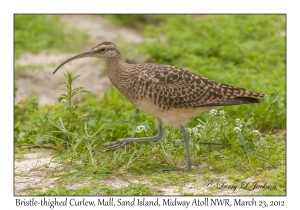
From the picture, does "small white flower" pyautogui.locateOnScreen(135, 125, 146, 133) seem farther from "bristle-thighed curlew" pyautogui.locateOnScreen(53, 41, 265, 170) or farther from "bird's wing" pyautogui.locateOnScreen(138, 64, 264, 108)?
"bird's wing" pyautogui.locateOnScreen(138, 64, 264, 108)

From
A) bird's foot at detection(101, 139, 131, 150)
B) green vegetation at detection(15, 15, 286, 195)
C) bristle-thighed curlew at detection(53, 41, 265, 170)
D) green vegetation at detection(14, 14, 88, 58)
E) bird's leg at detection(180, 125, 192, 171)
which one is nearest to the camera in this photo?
green vegetation at detection(15, 15, 286, 195)

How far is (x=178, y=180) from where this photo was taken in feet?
25.6

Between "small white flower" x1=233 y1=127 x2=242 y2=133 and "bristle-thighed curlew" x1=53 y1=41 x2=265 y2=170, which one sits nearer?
"bristle-thighed curlew" x1=53 y1=41 x2=265 y2=170

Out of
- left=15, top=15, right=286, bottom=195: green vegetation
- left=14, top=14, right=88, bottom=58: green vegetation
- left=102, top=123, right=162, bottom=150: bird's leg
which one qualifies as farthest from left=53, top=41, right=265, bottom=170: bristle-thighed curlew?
left=14, top=14, right=88, bottom=58: green vegetation

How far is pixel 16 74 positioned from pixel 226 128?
5.86 m

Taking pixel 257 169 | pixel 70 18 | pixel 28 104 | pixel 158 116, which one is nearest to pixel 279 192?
pixel 257 169

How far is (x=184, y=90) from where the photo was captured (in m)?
8.43

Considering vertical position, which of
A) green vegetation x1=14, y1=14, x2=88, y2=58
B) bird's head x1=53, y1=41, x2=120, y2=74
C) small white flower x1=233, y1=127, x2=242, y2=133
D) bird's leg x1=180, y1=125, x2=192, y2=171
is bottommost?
→ bird's leg x1=180, y1=125, x2=192, y2=171

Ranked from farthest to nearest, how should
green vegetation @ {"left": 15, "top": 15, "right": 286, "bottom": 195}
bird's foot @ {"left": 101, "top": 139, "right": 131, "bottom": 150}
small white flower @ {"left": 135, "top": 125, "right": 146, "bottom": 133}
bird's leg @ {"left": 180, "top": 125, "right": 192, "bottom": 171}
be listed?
small white flower @ {"left": 135, "top": 125, "right": 146, "bottom": 133}, bird's foot @ {"left": 101, "top": 139, "right": 131, "bottom": 150}, bird's leg @ {"left": 180, "top": 125, "right": 192, "bottom": 171}, green vegetation @ {"left": 15, "top": 15, "right": 286, "bottom": 195}

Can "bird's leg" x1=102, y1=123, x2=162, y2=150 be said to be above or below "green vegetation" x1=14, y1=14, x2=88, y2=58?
below

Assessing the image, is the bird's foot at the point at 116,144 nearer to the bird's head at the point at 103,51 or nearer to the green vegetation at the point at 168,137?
the green vegetation at the point at 168,137

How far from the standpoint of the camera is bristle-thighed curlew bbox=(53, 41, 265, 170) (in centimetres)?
830
